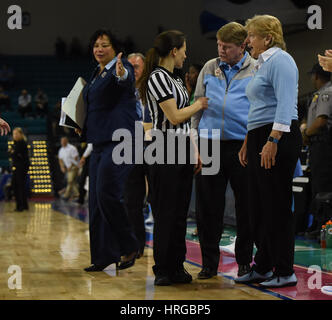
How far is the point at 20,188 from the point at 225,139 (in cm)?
782

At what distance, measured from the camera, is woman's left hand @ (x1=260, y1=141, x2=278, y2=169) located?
11.3ft

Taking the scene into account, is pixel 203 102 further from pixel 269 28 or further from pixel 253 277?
pixel 253 277

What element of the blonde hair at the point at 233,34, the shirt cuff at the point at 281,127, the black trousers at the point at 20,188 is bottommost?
the black trousers at the point at 20,188

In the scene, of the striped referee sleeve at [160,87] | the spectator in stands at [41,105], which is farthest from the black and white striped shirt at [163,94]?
the spectator in stands at [41,105]

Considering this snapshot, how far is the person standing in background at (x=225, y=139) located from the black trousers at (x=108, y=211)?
0.55 meters

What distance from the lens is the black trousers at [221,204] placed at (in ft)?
→ 13.0

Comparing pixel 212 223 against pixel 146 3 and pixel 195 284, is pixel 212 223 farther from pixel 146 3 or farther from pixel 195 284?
pixel 146 3

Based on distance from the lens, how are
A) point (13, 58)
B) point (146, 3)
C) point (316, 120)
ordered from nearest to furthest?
point (316, 120)
point (146, 3)
point (13, 58)

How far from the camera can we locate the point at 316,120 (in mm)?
5938

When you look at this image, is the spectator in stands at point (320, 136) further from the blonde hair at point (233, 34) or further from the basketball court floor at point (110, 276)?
the blonde hair at point (233, 34)
